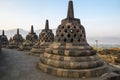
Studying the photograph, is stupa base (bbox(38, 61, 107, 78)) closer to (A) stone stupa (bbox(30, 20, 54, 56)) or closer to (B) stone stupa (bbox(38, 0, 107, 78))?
(B) stone stupa (bbox(38, 0, 107, 78))

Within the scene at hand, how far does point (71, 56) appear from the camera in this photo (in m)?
11.7

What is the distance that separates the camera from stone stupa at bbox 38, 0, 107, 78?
1097 cm

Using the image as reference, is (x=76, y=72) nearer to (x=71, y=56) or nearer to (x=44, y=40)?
(x=71, y=56)

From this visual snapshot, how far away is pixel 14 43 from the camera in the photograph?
3906 centimetres

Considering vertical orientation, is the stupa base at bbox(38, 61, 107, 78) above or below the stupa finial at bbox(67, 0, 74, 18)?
below

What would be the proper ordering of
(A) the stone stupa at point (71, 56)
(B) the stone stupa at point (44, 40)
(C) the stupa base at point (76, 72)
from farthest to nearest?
(B) the stone stupa at point (44, 40) < (A) the stone stupa at point (71, 56) < (C) the stupa base at point (76, 72)

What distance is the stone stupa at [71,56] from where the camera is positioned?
36.0 ft

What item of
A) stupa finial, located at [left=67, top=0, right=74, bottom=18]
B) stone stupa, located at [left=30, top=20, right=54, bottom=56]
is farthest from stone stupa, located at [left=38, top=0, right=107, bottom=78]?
stone stupa, located at [left=30, top=20, right=54, bottom=56]

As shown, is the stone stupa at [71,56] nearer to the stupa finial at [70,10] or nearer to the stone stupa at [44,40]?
the stupa finial at [70,10]

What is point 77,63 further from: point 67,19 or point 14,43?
point 14,43

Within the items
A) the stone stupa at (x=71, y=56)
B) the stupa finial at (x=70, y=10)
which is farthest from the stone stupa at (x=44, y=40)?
the stupa finial at (x=70, y=10)

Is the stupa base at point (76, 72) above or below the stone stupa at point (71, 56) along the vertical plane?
below

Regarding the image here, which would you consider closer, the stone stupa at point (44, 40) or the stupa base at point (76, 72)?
the stupa base at point (76, 72)

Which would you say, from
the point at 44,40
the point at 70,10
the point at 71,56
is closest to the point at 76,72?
the point at 71,56
